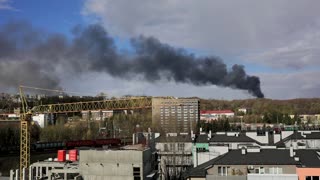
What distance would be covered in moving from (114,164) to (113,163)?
9 cm

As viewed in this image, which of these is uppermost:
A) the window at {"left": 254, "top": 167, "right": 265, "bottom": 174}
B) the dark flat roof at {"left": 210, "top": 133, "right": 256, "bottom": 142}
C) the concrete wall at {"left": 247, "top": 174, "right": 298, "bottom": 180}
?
the dark flat roof at {"left": 210, "top": 133, "right": 256, "bottom": 142}

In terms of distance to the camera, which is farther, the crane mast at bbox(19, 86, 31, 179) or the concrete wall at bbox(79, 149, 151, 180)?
the crane mast at bbox(19, 86, 31, 179)

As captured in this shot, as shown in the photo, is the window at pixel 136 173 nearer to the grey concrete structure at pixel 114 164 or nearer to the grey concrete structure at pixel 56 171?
the grey concrete structure at pixel 114 164

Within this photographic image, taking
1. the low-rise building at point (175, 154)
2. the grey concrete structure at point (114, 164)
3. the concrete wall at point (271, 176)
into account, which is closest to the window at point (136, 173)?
the grey concrete structure at point (114, 164)

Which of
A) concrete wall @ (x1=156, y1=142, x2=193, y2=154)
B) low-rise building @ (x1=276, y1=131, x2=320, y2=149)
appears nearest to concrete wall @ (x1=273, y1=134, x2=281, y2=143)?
low-rise building @ (x1=276, y1=131, x2=320, y2=149)

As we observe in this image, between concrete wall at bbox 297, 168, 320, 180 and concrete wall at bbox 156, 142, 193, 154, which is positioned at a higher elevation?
concrete wall at bbox 297, 168, 320, 180

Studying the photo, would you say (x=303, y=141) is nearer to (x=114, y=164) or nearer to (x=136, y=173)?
(x=136, y=173)

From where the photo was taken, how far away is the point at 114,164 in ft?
79.4

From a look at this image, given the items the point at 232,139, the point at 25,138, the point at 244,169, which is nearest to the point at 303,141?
the point at 232,139

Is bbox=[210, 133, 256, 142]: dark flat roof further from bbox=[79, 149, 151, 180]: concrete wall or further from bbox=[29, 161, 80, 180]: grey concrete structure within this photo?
bbox=[79, 149, 151, 180]: concrete wall

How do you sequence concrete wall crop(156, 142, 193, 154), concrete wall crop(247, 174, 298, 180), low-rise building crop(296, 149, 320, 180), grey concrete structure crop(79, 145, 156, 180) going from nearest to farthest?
1. concrete wall crop(247, 174, 298, 180)
2. low-rise building crop(296, 149, 320, 180)
3. grey concrete structure crop(79, 145, 156, 180)
4. concrete wall crop(156, 142, 193, 154)

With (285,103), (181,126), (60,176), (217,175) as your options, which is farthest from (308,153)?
(285,103)

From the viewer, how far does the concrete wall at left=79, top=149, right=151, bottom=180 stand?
24.1 m

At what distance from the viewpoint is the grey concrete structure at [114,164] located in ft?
78.9
